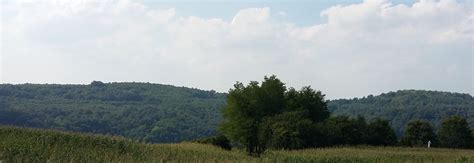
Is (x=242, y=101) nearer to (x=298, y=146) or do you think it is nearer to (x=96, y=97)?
(x=298, y=146)

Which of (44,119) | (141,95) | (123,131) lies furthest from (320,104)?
(141,95)

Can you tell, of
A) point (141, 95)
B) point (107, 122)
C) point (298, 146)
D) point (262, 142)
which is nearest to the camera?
point (298, 146)

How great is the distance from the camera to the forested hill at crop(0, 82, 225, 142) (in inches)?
3890

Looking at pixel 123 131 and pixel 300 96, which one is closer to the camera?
pixel 300 96

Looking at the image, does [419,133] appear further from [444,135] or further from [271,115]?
[271,115]

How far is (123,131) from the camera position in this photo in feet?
346

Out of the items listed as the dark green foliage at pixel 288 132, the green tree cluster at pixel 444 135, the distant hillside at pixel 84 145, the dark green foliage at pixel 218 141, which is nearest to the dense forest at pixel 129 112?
the dark green foliage at pixel 218 141

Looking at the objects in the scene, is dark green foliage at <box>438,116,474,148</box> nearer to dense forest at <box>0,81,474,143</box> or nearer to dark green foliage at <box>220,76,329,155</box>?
dense forest at <box>0,81,474,143</box>

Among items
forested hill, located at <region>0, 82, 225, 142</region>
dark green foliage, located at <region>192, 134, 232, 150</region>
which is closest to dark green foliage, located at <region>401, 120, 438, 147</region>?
dark green foliage, located at <region>192, 134, 232, 150</region>

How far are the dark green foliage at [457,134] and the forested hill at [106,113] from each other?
1551 inches

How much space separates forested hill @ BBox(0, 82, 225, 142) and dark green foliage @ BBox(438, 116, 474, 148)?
39.4m

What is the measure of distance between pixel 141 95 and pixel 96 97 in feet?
68.7

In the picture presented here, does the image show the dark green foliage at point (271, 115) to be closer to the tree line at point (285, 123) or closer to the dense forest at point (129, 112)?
the tree line at point (285, 123)

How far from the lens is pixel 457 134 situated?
2709 inches
